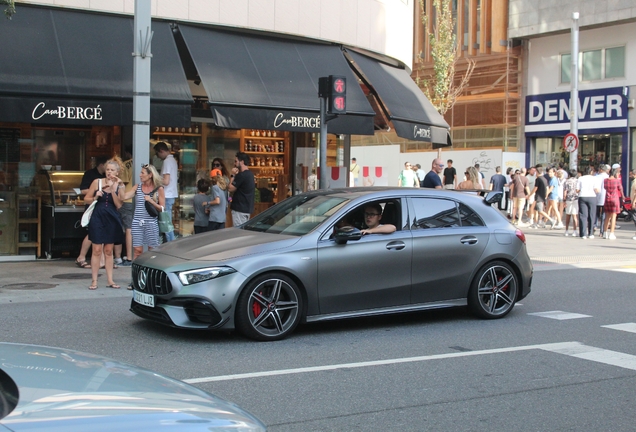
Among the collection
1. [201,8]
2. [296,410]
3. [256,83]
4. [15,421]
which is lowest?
[296,410]

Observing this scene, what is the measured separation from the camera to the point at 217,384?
591 centimetres

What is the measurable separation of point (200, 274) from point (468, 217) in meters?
3.43

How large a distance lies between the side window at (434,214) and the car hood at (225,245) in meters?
1.60

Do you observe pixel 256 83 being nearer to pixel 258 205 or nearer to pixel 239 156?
pixel 239 156

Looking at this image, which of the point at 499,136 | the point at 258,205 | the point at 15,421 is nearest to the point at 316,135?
the point at 258,205

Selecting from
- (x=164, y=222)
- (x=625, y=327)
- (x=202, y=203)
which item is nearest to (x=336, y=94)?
(x=202, y=203)

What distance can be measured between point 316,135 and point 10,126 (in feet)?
22.6

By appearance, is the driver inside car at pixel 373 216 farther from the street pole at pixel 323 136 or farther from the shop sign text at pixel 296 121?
the shop sign text at pixel 296 121

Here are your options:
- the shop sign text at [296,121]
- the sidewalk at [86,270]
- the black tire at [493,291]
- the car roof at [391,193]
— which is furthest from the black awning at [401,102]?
the black tire at [493,291]

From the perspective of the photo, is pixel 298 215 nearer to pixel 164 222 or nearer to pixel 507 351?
pixel 507 351

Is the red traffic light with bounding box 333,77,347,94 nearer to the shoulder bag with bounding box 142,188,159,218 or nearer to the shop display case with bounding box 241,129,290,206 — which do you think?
the shoulder bag with bounding box 142,188,159,218

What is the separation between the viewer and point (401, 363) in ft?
22.3

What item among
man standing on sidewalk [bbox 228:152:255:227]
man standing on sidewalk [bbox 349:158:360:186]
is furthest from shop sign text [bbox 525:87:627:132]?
man standing on sidewalk [bbox 228:152:255:227]

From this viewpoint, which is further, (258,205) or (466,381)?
(258,205)
